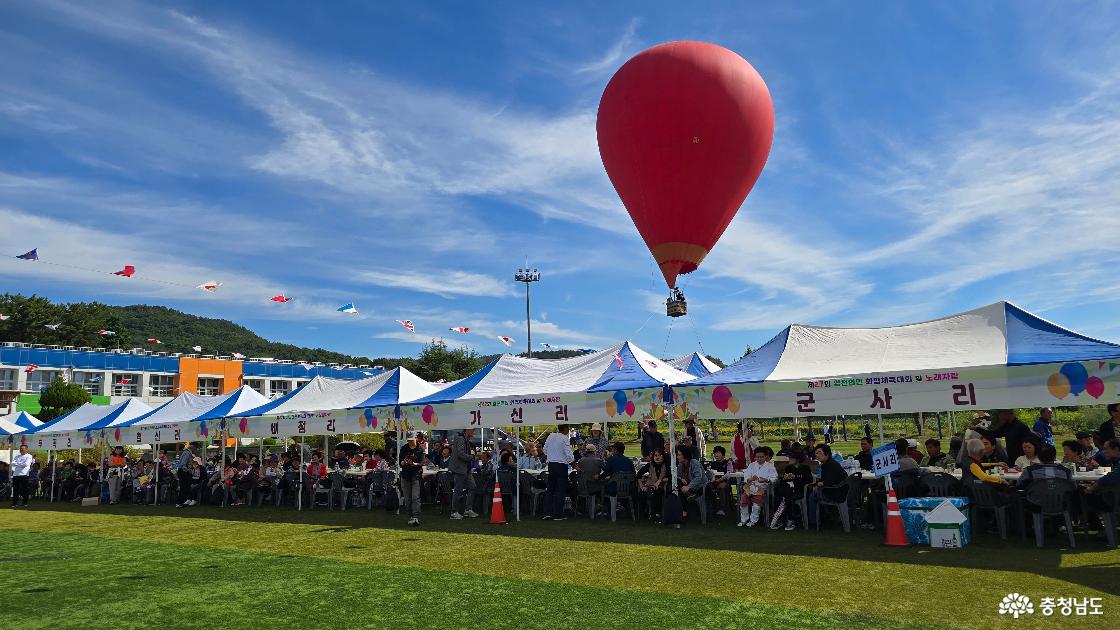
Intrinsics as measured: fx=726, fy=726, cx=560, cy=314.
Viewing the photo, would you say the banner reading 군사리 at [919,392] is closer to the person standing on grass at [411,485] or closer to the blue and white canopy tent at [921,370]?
the blue and white canopy tent at [921,370]

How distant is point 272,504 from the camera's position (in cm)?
1789

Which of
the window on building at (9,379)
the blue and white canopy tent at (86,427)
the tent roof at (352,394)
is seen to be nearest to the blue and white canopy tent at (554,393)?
the tent roof at (352,394)

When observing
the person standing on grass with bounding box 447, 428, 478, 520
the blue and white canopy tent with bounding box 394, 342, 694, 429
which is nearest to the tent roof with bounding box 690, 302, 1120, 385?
the blue and white canopy tent with bounding box 394, 342, 694, 429

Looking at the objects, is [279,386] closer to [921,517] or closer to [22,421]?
[22,421]

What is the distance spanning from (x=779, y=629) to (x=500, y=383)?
9.39 m

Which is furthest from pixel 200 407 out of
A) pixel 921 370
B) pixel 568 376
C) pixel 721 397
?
pixel 921 370

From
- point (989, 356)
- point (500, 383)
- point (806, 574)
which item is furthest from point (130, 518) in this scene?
point (989, 356)

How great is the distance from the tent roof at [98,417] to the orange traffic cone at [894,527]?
21.4m

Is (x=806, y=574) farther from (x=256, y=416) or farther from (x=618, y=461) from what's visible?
(x=256, y=416)

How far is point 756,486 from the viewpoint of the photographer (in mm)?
10930

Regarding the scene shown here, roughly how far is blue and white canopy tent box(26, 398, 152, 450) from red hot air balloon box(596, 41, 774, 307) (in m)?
17.5

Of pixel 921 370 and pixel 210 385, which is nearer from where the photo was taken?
pixel 921 370

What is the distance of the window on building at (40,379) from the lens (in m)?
57.8

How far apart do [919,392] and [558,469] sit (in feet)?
20.5
